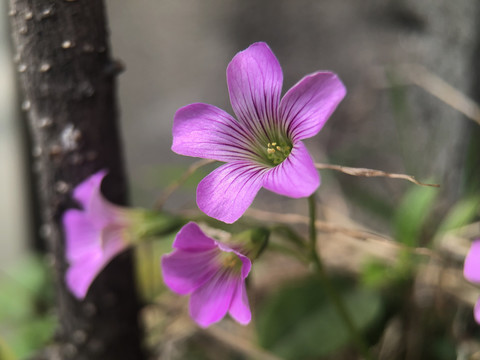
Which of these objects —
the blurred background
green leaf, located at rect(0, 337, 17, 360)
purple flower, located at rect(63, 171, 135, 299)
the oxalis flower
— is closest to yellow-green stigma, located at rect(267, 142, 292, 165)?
the oxalis flower

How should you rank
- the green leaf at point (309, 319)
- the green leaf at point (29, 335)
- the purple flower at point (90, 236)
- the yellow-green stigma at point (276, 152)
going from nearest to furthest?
the yellow-green stigma at point (276, 152), the purple flower at point (90, 236), the green leaf at point (309, 319), the green leaf at point (29, 335)

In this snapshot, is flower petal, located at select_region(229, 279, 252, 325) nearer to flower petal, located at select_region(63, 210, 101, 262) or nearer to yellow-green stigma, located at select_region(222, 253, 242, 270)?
yellow-green stigma, located at select_region(222, 253, 242, 270)

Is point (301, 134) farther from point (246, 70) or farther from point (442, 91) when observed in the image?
point (442, 91)

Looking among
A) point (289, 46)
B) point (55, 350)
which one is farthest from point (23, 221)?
point (289, 46)

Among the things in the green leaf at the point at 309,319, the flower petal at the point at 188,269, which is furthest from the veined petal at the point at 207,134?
the green leaf at the point at 309,319

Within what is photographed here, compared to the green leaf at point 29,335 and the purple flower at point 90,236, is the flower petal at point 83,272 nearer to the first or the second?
the purple flower at point 90,236
